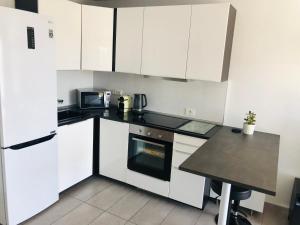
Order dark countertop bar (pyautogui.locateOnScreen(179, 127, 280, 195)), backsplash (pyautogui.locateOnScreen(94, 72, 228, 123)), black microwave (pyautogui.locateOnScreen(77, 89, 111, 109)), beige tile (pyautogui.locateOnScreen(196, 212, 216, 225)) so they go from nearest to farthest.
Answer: dark countertop bar (pyautogui.locateOnScreen(179, 127, 280, 195))
beige tile (pyautogui.locateOnScreen(196, 212, 216, 225))
backsplash (pyautogui.locateOnScreen(94, 72, 228, 123))
black microwave (pyautogui.locateOnScreen(77, 89, 111, 109))

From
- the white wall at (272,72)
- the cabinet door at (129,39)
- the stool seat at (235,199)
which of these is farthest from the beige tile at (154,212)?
the cabinet door at (129,39)

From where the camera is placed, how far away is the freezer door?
2168 millimetres

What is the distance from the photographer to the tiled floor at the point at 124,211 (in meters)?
2.51

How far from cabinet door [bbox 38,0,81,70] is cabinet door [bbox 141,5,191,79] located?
0.76m

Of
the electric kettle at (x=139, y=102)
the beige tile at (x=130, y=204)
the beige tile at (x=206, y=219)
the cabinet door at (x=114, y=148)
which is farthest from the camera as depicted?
the electric kettle at (x=139, y=102)

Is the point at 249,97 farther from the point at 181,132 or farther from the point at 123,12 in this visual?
the point at 123,12

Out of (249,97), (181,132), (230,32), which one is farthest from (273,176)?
(230,32)

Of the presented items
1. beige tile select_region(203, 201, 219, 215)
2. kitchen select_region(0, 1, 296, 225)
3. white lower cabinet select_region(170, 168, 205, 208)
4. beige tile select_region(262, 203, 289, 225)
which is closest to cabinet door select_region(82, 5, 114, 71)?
kitchen select_region(0, 1, 296, 225)

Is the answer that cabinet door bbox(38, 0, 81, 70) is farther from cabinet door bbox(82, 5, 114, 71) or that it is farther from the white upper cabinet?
the white upper cabinet

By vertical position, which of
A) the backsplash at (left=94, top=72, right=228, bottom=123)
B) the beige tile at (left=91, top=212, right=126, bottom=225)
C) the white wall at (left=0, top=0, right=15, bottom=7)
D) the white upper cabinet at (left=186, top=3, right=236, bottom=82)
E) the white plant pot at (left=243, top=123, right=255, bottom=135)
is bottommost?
the beige tile at (left=91, top=212, right=126, bottom=225)

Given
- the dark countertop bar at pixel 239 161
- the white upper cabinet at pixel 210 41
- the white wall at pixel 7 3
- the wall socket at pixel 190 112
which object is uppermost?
the white wall at pixel 7 3

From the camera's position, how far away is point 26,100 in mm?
2158

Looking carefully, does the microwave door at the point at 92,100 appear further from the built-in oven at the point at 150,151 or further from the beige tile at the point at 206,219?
the beige tile at the point at 206,219

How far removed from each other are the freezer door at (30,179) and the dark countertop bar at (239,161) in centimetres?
145
